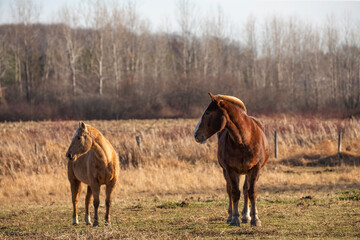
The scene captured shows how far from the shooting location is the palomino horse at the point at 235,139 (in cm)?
676

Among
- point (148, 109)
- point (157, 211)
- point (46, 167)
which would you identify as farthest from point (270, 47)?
point (157, 211)

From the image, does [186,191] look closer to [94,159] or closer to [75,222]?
[75,222]

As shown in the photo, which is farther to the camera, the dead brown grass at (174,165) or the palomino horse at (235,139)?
the dead brown grass at (174,165)

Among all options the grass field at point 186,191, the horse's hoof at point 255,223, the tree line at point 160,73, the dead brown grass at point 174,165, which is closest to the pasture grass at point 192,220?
the grass field at point 186,191

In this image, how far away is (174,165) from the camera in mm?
16953

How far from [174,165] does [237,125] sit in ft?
33.2

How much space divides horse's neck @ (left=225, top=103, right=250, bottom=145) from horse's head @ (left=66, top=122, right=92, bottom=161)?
244cm

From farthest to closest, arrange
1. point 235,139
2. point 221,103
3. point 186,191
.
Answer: point 186,191, point 235,139, point 221,103

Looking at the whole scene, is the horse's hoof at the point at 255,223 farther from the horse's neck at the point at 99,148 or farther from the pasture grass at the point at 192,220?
the horse's neck at the point at 99,148

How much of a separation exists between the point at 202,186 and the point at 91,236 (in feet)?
23.3

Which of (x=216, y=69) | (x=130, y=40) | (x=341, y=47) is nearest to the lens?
(x=341, y=47)

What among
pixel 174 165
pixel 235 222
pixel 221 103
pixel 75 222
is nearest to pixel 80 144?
pixel 75 222

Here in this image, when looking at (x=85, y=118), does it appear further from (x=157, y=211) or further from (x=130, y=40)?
(x=157, y=211)

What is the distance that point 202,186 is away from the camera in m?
13.7
